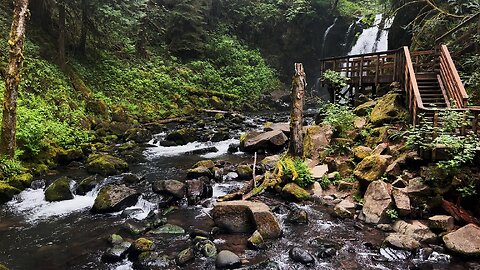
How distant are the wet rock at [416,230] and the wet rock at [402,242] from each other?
18 cm

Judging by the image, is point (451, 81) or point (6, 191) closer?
point (6, 191)

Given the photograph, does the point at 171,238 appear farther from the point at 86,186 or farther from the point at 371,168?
the point at 371,168

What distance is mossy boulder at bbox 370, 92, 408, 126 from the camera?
1147 cm

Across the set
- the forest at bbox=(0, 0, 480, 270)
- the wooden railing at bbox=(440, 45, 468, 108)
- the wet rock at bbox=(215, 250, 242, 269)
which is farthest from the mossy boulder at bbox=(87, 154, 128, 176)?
the wooden railing at bbox=(440, 45, 468, 108)

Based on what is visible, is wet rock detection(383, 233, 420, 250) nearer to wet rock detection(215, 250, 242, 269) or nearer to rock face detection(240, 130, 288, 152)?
wet rock detection(215, 250, 242, 269)

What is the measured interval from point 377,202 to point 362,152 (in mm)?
2565

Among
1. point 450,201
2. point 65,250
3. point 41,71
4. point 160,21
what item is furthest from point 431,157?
point 160,21

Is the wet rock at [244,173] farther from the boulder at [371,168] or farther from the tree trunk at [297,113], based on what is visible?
the boulder at [371,168]

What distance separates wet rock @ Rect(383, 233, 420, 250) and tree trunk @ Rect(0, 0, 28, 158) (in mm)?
10154

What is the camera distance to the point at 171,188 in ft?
31.7

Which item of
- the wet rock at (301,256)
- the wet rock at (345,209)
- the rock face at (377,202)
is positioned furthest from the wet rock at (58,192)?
the rock face at (377,202)

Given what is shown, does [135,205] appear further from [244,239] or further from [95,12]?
[95,12]

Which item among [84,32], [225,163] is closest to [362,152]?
[225,163]

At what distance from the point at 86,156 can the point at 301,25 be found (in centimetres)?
2892
